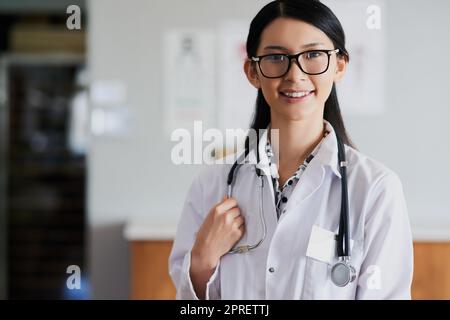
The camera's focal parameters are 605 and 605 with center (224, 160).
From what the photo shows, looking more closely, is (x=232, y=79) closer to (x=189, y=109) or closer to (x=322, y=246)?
(x=189, y=109)

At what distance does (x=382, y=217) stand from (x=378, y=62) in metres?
0.36

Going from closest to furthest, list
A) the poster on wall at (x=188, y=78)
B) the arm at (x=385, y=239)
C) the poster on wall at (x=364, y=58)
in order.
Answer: the arm at (x=385, y=239) < the poster on wall at (x=364, y=58) < the poster on wall at (x=188, y=78)

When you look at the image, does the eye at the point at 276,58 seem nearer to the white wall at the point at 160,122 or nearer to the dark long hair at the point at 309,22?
the dark long hair at the point at 309,22

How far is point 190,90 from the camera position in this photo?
3.81 ft

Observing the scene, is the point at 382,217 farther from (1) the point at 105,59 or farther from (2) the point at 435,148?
(1) the point at 105,59

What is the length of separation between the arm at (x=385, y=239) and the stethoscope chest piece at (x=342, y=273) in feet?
0.08

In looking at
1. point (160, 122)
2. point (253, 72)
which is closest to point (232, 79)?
point (160, 122)

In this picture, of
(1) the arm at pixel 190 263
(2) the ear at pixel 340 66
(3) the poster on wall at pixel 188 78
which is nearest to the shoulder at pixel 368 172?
(2) the ear at pixel 340 66

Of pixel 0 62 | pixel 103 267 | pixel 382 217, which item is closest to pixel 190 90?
pixel 103 267

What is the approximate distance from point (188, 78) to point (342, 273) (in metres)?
0.56

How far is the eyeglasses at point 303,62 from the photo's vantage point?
0.75 metres

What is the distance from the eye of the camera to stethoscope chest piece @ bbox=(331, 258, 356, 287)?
0.72m

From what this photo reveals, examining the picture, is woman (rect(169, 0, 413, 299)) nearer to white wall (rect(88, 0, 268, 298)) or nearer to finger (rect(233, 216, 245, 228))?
finger (rect(233, 216, 245, 228))

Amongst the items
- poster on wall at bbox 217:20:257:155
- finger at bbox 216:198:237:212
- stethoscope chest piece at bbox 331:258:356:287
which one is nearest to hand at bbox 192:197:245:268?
finger at bbox 216:198:237:212
